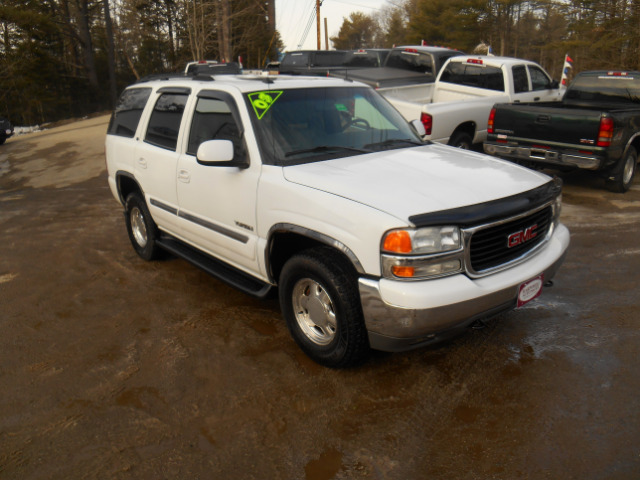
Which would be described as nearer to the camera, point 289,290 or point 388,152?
point 289,290

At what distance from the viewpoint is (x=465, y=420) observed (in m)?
3.14

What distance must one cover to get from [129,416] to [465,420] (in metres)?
1.95

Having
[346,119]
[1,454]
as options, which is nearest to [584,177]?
[346,119]

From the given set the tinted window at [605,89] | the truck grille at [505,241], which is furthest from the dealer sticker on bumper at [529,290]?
the tinted window at [605,89]

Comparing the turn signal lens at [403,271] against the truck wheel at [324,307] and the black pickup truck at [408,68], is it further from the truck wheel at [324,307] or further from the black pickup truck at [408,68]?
the black pickup truck at [408,68]

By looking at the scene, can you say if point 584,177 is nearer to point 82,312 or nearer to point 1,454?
point 82,312

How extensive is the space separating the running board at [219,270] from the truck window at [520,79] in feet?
24.6

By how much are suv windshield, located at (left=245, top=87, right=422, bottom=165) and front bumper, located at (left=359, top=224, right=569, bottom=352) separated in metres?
1.28

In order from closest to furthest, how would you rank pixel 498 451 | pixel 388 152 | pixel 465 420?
pixel 498 451 → pixel 465 420 → pixel 388 152

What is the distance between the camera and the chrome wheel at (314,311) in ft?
11.7

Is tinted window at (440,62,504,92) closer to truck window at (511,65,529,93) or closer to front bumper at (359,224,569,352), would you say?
truck window at (511,65,529,93)

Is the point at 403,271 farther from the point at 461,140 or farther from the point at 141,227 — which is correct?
the point at 461,140

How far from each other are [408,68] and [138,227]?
851 cm

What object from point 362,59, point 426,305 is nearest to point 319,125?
point 426,305
